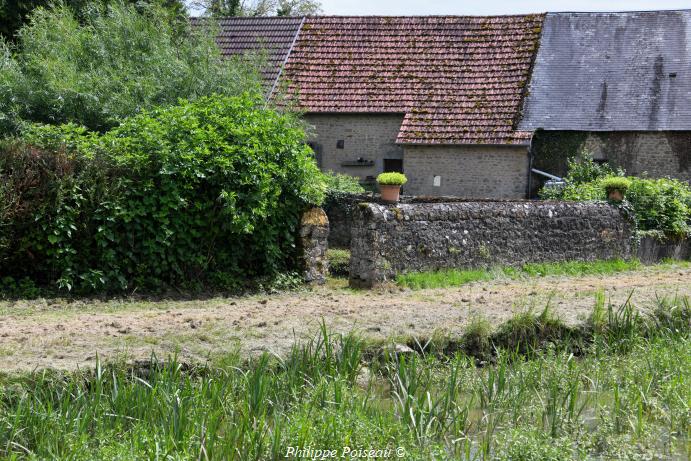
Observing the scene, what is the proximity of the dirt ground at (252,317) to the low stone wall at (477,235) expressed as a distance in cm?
75

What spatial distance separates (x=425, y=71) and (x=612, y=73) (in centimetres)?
550

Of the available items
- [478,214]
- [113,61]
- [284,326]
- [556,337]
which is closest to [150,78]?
[113,61]

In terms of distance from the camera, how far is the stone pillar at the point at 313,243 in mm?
14328

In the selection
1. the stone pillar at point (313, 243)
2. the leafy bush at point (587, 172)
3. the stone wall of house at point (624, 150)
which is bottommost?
the stone pillar at point (313, 243)

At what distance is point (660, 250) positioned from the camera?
64.1 ft

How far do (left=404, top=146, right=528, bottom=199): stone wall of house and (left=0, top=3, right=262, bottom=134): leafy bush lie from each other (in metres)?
6.68

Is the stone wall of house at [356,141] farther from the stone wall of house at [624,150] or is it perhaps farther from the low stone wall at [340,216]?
the low stone wall at [340,216]

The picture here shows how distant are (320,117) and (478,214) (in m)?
11.1

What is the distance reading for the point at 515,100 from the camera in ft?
83.7

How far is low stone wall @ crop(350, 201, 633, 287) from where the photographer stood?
47.5 ft

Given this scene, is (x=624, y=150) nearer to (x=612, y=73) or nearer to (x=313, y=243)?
(x=612, y=73)

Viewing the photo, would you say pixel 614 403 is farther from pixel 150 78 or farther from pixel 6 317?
pixel 150 78

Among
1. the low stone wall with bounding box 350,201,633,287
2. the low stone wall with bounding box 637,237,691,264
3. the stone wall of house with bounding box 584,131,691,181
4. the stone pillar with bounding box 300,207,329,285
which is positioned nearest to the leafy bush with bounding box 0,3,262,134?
the stone pillar with bounding box 300,207,329,285

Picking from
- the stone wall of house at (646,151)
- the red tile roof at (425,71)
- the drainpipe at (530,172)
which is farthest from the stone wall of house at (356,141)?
the stone wall of house at (646,151)
